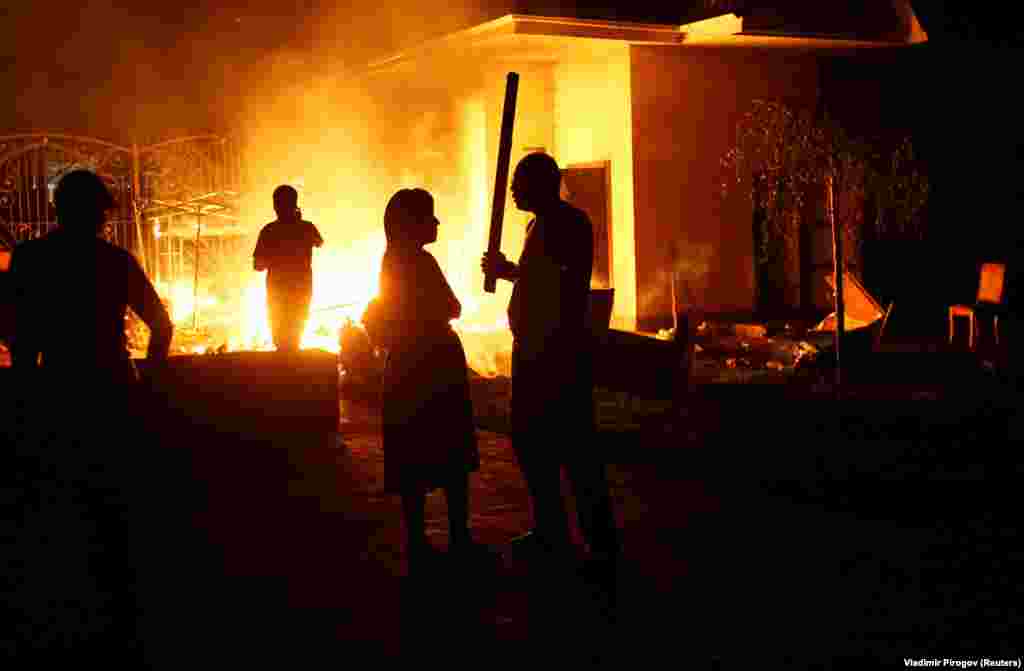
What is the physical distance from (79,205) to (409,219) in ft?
5.41

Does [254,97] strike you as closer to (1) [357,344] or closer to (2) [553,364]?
(1) [357,344]

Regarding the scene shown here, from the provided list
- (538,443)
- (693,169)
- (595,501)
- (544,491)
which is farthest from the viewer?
(693,169)

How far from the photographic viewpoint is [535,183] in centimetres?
576

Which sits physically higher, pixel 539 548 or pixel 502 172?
pixel 502 172

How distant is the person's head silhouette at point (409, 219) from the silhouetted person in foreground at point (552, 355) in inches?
13.5

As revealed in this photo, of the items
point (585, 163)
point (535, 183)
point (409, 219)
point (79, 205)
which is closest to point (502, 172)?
point (535, 183)

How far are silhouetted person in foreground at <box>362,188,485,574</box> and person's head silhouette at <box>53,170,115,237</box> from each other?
1.50 meters

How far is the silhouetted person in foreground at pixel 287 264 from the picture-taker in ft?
32.0

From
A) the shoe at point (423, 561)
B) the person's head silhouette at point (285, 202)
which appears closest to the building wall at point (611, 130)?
the person's head silhouette at point (285, 202)

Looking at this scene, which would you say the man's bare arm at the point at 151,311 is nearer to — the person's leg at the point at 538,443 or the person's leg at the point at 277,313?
the person's leg at the point at 538,443

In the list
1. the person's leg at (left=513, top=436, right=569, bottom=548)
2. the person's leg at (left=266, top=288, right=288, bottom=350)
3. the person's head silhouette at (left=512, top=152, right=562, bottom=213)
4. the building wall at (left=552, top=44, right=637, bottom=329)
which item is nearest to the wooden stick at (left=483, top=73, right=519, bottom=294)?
the person's head silhouette at (left=512, top=152, right=562, bottom=213)

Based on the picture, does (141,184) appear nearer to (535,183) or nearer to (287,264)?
(287,264)

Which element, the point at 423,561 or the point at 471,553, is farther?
the point at 471,553

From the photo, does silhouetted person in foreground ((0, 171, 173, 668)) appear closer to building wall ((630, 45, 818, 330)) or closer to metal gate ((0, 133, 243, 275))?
metal gate ((0, 133, 243, 275))
